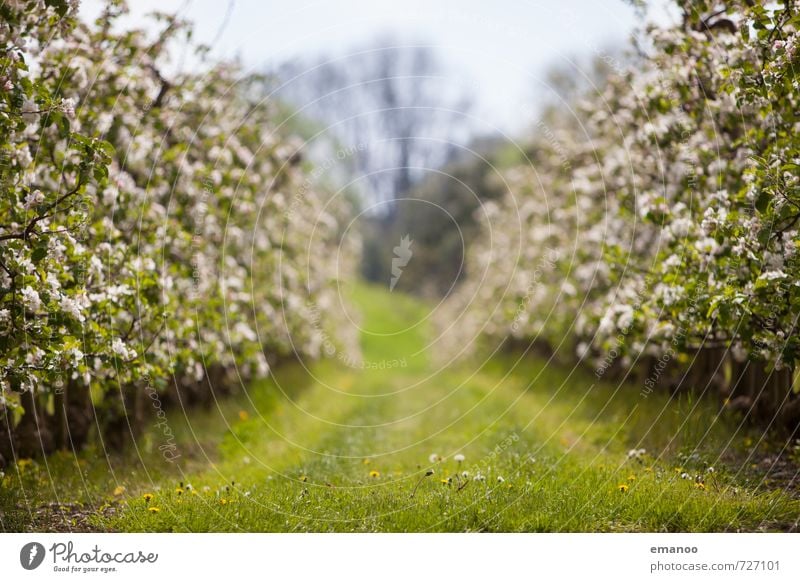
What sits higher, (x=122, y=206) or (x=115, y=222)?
(x=122, y=206)

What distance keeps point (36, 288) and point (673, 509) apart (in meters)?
6.52

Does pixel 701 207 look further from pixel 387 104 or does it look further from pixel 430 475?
pixel 387 104

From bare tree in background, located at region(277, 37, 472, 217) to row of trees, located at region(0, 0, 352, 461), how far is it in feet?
37.3

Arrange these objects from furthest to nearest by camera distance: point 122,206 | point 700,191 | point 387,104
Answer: point 387,104
point 700,191
point 122,206

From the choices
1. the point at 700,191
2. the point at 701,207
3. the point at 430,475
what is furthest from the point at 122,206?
the point at 700,191

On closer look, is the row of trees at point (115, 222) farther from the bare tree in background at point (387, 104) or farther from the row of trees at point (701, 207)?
the bare tree in background at point (387, 104)

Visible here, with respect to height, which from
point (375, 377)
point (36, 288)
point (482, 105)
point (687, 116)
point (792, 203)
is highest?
point (482, 105)

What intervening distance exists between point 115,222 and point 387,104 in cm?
2150

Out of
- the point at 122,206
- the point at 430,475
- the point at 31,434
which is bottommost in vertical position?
the point at 430,475

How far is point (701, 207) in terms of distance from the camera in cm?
986

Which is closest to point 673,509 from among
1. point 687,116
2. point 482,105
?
point 687,116

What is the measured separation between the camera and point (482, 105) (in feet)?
75.0
